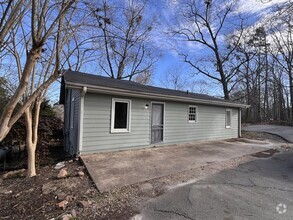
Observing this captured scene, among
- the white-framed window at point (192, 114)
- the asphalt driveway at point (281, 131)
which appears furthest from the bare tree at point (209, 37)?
the white-framed window at point (192, 114)

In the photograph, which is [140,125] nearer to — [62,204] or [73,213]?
[62,204]

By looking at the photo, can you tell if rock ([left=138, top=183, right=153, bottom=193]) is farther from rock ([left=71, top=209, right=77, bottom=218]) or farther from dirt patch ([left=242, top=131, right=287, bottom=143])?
dirt patch ([left=242, top=131, right=287, bottom=143])

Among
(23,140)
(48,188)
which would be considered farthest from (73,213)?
(23,140)

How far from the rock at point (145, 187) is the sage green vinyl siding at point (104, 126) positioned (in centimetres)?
326

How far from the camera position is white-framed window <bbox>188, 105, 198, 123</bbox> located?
10.3m

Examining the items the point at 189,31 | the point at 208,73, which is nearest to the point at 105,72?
the point at 189,31

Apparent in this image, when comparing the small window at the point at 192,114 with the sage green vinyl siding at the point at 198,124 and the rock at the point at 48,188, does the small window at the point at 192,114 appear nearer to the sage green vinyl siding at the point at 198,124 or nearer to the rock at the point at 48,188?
the sage green vinyl siding at the point at 198,124

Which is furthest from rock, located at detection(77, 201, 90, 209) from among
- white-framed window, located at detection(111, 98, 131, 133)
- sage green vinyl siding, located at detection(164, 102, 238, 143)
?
sage green vinyl siding, located at detection(164, 102, 238, 143)

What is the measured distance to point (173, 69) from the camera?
31.8 m

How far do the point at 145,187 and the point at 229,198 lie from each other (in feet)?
5.45

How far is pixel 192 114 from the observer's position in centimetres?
1052

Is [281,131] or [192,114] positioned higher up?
[192,114]

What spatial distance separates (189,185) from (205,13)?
876 inches

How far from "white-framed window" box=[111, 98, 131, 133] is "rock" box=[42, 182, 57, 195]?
132 inches
